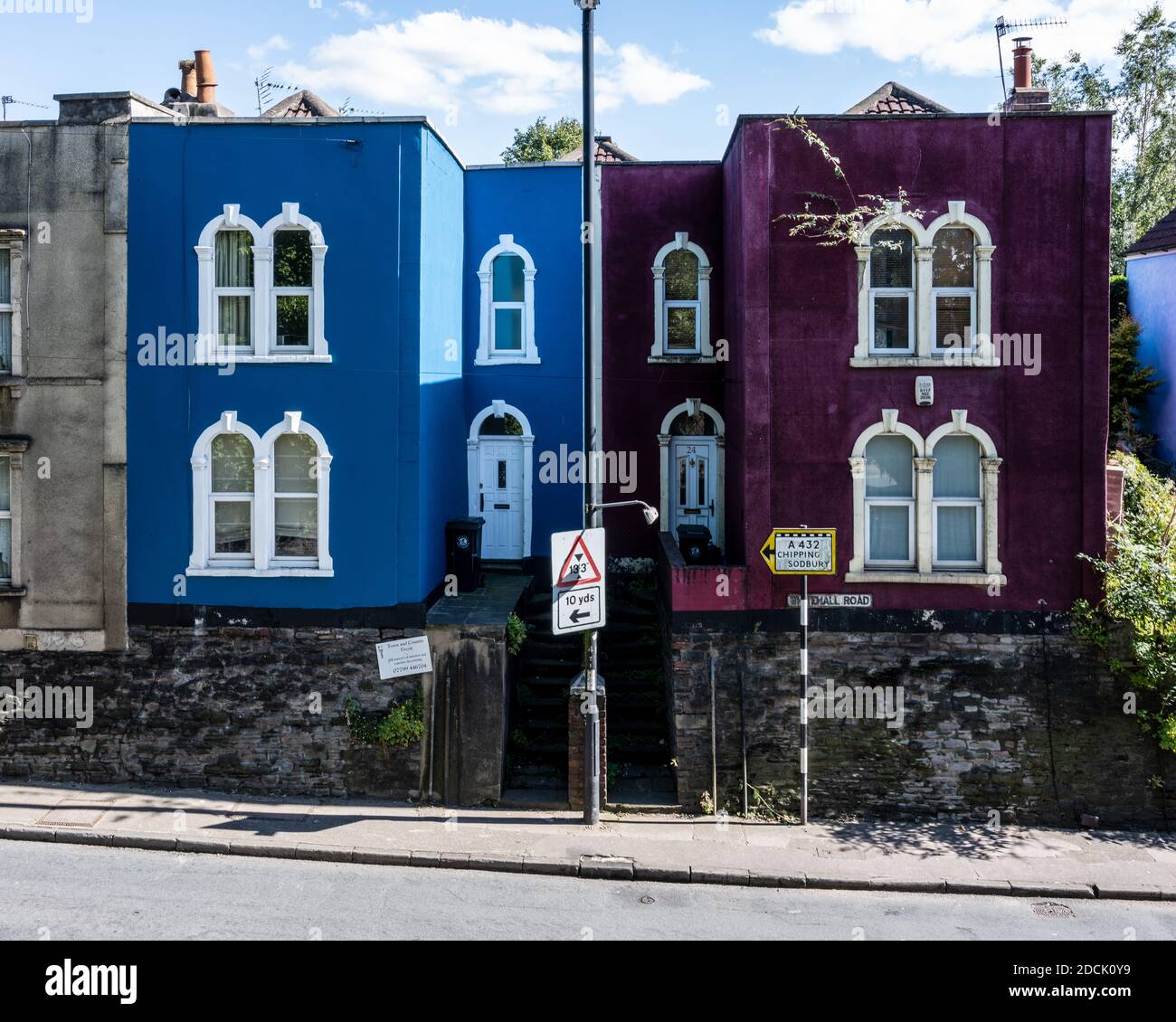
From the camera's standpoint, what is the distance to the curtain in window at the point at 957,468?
13.1 metres

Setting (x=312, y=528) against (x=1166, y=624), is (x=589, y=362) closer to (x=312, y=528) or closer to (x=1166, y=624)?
(x=312, y=528)

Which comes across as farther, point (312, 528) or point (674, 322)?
point (674, 322)

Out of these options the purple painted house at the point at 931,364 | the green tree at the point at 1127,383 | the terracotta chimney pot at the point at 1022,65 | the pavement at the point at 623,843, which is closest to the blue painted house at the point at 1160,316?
→ the green tree at the point at 1127,383

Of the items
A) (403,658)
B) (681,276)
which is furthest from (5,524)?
(681,276)

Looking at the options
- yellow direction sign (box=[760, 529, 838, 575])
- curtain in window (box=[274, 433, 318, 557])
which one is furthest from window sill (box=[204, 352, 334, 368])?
yellow direction sign (box=[760, 529, 838, 575])

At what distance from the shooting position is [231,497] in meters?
13.2

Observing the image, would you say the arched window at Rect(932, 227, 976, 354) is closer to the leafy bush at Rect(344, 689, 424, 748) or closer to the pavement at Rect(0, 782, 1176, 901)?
the pavement at Rect(0, 782, 1176, 901)

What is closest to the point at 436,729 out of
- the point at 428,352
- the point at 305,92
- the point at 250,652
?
the point at 250,652

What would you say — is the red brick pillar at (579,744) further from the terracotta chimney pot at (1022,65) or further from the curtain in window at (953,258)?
the terracotta chimney pot at (1022,65)

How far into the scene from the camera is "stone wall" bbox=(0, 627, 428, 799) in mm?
13086

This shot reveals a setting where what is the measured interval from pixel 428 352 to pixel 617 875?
7055 millimetres

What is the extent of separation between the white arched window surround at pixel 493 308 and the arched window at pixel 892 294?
257 inches

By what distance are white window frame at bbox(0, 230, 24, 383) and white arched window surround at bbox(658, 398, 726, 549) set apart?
9749 mm

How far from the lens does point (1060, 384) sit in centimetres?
1281
